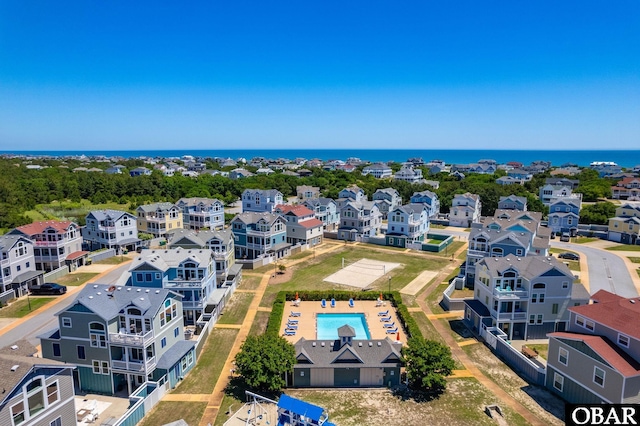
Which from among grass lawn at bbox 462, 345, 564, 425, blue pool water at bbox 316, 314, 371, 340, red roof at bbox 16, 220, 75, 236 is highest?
red roof at bbox 16, 220, 75, 236

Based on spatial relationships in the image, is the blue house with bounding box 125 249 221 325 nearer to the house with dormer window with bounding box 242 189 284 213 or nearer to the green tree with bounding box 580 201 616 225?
the house with dormer window with bounding box 242 189 284 213

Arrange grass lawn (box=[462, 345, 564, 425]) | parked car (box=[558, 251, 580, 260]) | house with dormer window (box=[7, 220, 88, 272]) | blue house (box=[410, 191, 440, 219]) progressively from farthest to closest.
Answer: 1. blue house (box=[410, 191, 440, 219])
2. parked car (box=[558, 251, 580, 260])
3. house with dormer window (box=[7, 220, 88, 272])
4. grass lawn (box=[462, 345, 564, 425])

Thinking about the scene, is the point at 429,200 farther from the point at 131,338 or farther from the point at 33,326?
the point at 33,326

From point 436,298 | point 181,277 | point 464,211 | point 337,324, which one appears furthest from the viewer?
point 464,211

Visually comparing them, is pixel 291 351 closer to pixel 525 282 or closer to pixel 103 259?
pixel 525 282

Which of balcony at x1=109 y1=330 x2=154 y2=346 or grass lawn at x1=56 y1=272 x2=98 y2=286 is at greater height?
balcony at x1=109 y1=330 x2=154 y2=346

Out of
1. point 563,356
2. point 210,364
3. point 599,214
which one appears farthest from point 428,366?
point 599,214

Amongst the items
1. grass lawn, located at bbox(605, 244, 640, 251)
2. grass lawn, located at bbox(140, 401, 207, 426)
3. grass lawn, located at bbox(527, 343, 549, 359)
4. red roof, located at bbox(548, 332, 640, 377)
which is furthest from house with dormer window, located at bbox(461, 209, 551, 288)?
grass lawn, located at bbox(140, 401, 207, 426)

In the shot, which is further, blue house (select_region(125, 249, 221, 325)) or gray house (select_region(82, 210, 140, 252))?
gray house (select_region(82, 210, 140, 252))
